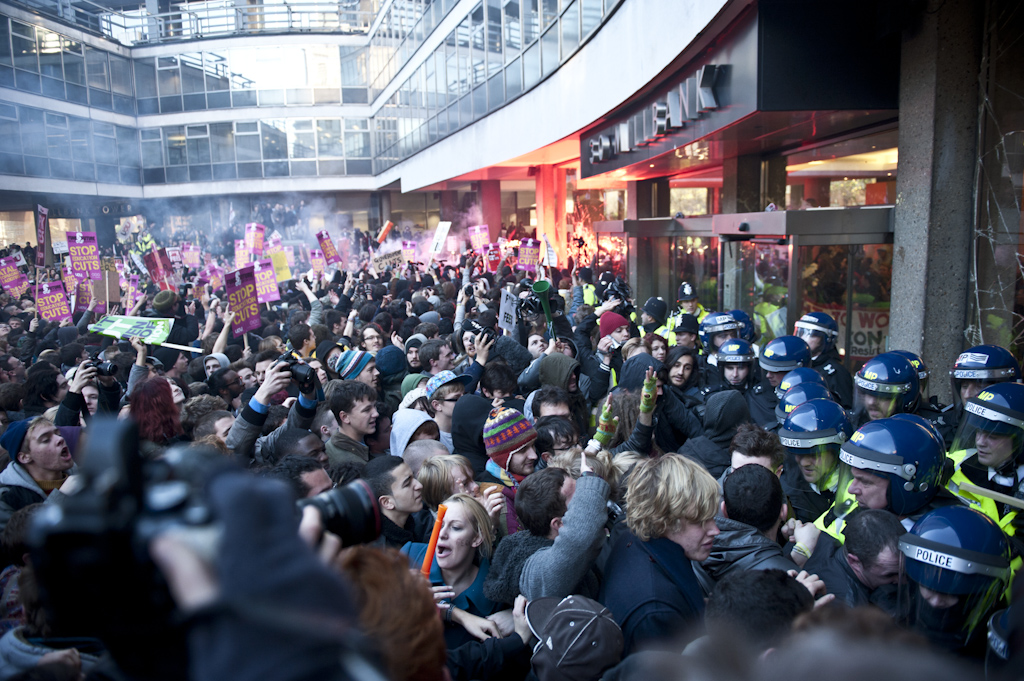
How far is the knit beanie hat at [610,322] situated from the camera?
25.4 ft

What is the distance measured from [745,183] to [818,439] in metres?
9.21

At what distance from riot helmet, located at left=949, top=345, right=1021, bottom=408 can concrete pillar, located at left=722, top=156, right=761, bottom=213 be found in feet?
25.0

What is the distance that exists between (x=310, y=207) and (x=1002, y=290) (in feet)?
121

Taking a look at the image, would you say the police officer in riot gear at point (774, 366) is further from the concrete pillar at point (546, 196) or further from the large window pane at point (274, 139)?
the large window pane at point (274, 139)

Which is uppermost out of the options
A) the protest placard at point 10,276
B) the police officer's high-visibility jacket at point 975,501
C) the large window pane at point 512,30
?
the large window pane at point 512,30

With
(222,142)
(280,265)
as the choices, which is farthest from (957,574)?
(222,142)

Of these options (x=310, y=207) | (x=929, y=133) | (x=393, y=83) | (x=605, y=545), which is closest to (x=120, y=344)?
(x=605, y=545)

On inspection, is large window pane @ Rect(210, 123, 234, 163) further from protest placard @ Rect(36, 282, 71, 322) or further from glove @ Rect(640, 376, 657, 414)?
glove @ Rect(640, 376, 657, 414)

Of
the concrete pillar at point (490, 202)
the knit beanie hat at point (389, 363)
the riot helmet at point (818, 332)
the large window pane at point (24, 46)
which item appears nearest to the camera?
the riot helmet at point (818, 332)

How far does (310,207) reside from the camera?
38719 mm

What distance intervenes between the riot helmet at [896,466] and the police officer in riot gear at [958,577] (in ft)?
2.58

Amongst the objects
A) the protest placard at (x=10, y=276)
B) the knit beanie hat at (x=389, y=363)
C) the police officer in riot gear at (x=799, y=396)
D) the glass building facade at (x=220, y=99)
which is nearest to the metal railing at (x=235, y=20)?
the glass building facade at (x=220, y=99)

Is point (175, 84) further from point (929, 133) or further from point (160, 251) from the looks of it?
point (929, 133)

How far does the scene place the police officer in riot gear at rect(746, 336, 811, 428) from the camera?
18.7 feet
